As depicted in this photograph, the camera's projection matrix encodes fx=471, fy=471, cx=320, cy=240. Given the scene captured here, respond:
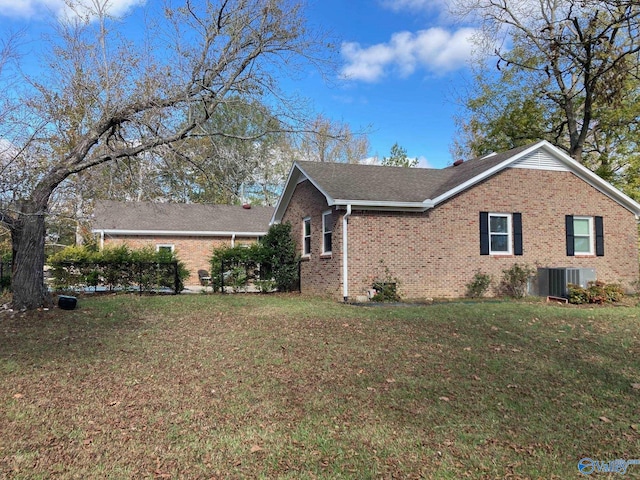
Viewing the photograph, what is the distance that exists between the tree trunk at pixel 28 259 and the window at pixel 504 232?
11.7 meters

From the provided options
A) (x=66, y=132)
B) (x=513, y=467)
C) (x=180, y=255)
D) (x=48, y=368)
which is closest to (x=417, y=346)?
(x=513, y=467)

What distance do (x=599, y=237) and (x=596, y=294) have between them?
391 cm

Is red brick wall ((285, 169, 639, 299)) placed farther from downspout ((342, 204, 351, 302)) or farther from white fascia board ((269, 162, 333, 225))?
white fascia board ((269, 162, 333, 225))

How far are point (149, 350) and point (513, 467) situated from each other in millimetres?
5020

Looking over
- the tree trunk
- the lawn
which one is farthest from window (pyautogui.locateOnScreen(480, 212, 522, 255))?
the tree trunk

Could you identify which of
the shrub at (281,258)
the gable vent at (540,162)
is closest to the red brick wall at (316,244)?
the shrub at (281,258)

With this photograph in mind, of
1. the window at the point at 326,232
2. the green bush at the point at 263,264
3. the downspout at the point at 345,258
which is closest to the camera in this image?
the downspout at the point at 345,258

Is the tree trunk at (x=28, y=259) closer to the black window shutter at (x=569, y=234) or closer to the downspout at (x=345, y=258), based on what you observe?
the downspout at (x=345, y=258)

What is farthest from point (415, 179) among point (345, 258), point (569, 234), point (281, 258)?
point (281, 258)

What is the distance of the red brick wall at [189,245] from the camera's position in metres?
22.0

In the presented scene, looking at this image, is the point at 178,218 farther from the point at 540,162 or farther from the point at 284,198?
the point at 540,162

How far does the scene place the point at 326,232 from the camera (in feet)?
47.4

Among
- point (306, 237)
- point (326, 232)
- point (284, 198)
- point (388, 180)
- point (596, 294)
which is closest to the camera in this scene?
point (596, 294)

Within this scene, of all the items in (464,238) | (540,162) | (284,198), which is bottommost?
(464,238)
